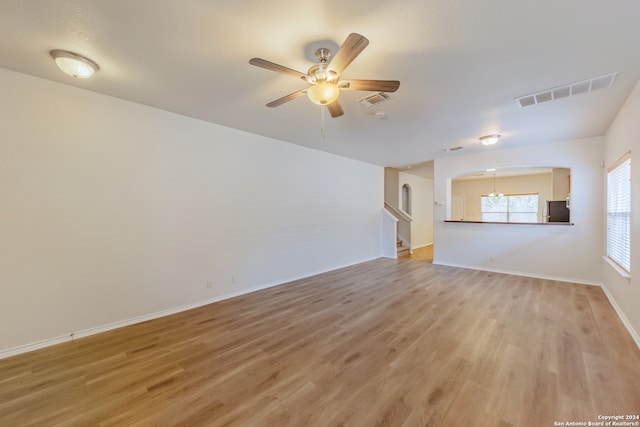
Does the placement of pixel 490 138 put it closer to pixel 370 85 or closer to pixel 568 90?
pixel 568 90

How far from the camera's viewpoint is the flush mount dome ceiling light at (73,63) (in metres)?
2.09

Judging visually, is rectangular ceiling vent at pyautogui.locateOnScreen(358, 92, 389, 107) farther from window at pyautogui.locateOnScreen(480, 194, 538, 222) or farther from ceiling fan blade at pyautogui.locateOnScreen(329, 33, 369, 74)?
window at pyautogui.locateOnScreen(480, 194, 538, 222)

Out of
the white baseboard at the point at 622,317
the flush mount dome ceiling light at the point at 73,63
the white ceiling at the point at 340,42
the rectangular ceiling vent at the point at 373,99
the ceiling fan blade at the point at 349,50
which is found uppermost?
the white ceiling at the point at 340,42

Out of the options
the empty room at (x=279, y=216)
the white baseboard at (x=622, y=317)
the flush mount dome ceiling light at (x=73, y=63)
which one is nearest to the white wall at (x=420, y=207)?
the empty room at (x=279, y=216)

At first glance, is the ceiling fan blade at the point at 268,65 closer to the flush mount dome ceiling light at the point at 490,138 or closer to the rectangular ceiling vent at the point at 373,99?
the rectangular ceiling vent at the point at 373,99

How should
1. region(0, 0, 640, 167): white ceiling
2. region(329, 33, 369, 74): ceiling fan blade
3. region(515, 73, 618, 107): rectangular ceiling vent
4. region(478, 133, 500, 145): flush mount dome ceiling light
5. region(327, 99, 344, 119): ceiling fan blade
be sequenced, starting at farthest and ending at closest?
region(478, 133, 500, 145): flush mount dome ceiling light → region(515, 73, 618, 107): rectangular ceiling vent → region(327, 99, 344, 119): ceiling fan blade → region(0, 0, 640, 167): white ceiling → region(329, 33, 369, 74): ceiling fan blade

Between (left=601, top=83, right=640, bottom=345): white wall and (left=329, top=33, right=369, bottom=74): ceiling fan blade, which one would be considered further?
(left=601, top=83, right=640, bottom=345): white wall

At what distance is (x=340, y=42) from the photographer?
199cm

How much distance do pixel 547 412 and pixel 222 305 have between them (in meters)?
3.50

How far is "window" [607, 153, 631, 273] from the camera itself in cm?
301

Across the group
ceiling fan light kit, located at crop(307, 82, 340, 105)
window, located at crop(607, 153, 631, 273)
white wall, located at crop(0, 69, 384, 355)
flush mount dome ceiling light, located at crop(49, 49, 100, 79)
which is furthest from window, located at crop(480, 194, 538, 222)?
flush mount dome ceiling light, located at crop(49, 49, 100, 79)

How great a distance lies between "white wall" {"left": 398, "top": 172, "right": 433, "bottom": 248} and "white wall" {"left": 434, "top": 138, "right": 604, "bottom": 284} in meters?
2.49

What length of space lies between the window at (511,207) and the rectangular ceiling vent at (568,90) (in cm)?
815

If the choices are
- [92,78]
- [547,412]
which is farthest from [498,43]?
[92,78]
